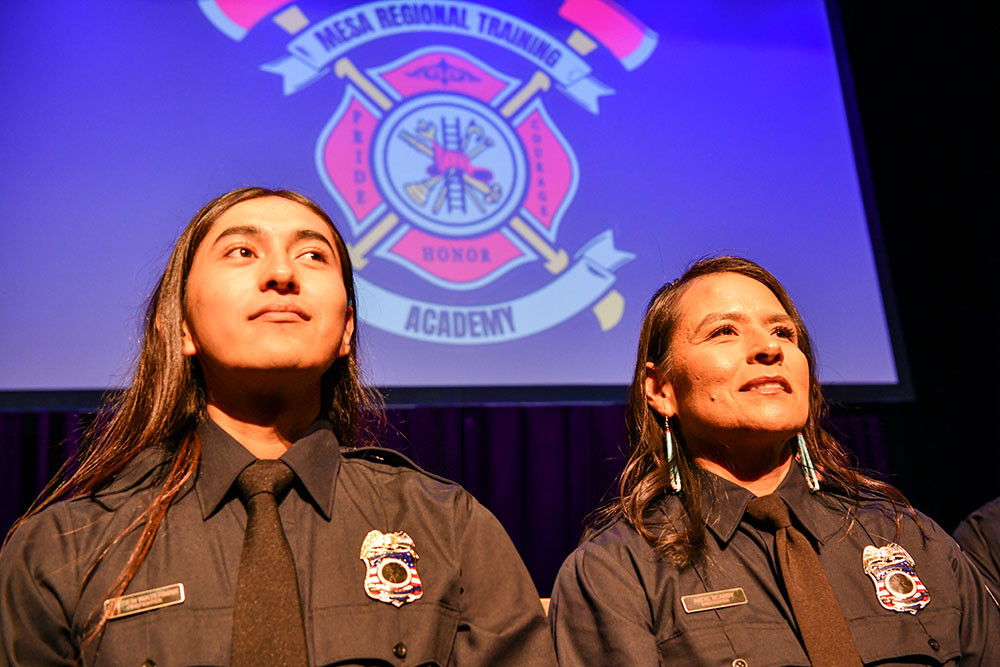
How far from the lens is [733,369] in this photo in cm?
199

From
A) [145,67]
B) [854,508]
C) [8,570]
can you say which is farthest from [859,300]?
[8,570]

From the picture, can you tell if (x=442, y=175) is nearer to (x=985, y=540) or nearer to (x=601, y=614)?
(x=601, y=614)

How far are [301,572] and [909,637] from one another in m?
1.21

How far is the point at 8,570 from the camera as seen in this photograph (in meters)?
1.47

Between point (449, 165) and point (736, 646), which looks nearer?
point (736, 646)

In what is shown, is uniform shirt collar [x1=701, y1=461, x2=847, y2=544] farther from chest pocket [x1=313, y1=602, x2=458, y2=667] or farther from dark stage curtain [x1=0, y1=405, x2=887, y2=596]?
dark stage curtain [x1=0, y1=405, x2=887, y2=596]

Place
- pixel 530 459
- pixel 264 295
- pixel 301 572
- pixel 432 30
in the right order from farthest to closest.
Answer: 1. pixel 530 459
2. pixel 432 30
3. pixel 264 295
4. pixel 301 572

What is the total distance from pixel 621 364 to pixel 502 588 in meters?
1.93

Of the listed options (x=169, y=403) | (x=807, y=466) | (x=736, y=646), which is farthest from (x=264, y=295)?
(x=807, y=466)

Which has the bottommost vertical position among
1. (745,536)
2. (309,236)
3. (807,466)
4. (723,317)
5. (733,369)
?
(745,536)

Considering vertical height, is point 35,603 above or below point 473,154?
below

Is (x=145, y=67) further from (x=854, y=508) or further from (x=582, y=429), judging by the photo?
(x=854, y=508)

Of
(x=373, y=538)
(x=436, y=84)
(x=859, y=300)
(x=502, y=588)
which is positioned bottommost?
(x=502, y=588)

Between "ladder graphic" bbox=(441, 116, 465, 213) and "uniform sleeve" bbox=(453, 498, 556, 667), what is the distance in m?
1.86
